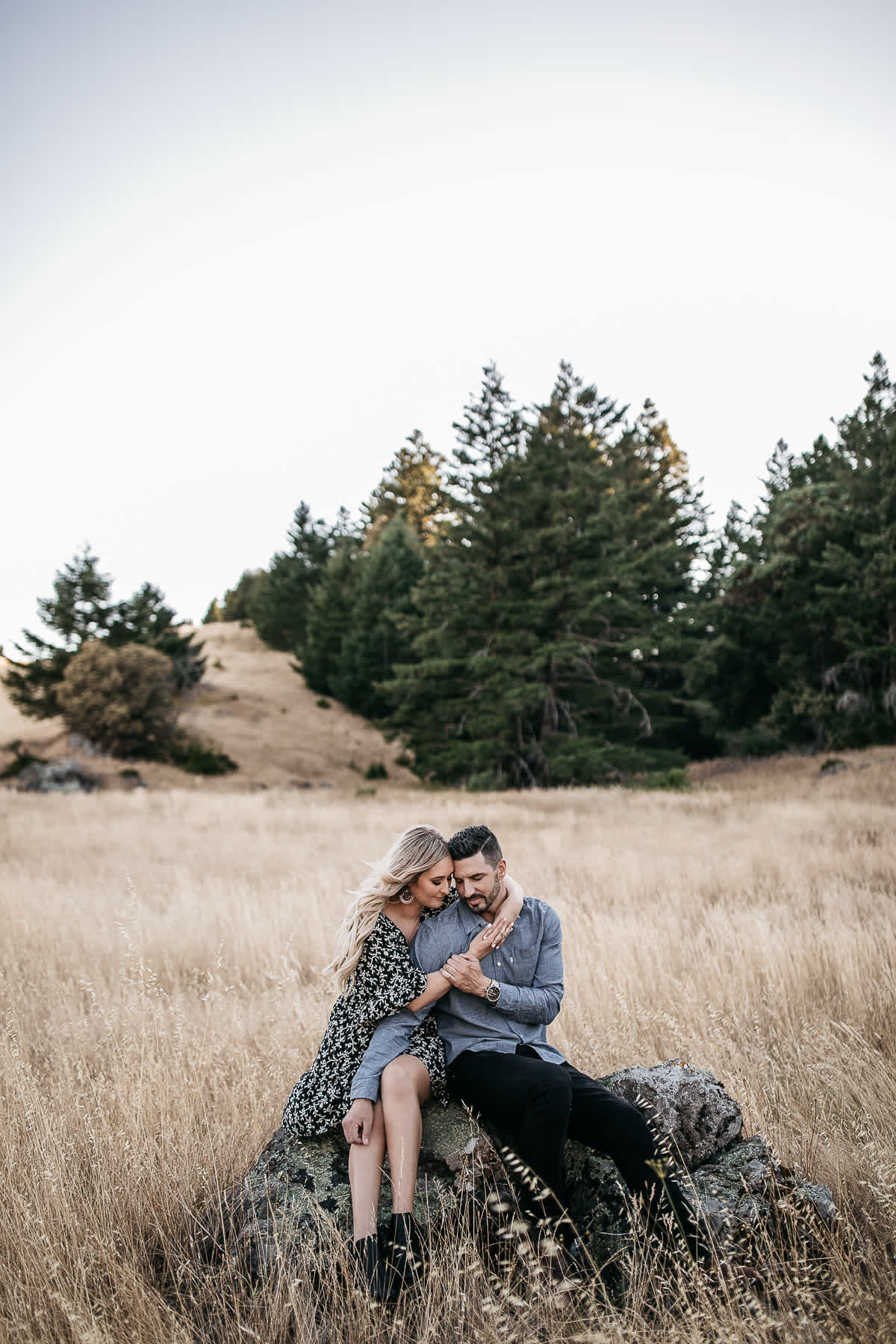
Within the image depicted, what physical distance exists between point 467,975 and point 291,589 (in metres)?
54.5

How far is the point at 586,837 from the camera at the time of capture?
1159cm

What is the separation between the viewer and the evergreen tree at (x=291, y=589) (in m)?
55.5

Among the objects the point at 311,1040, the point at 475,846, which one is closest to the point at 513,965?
the point at 475,846

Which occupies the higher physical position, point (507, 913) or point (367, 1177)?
point (507, 913)

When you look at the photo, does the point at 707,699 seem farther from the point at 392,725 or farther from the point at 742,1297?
the point at 742,1297

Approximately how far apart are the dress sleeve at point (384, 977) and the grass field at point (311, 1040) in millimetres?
738

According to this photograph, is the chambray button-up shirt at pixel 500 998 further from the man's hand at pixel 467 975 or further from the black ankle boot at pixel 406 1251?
the black ankle boot at pixel 406 1251

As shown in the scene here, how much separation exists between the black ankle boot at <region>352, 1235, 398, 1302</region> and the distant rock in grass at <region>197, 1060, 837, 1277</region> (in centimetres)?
14

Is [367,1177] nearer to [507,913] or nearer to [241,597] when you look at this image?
[507,913]

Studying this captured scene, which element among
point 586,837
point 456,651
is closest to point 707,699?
point 456,651

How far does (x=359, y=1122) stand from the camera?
2.50 metres

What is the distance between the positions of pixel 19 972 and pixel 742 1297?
550cm

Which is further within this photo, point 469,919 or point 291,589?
point 291,589

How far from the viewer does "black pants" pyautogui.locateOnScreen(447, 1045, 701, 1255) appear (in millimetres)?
2354
